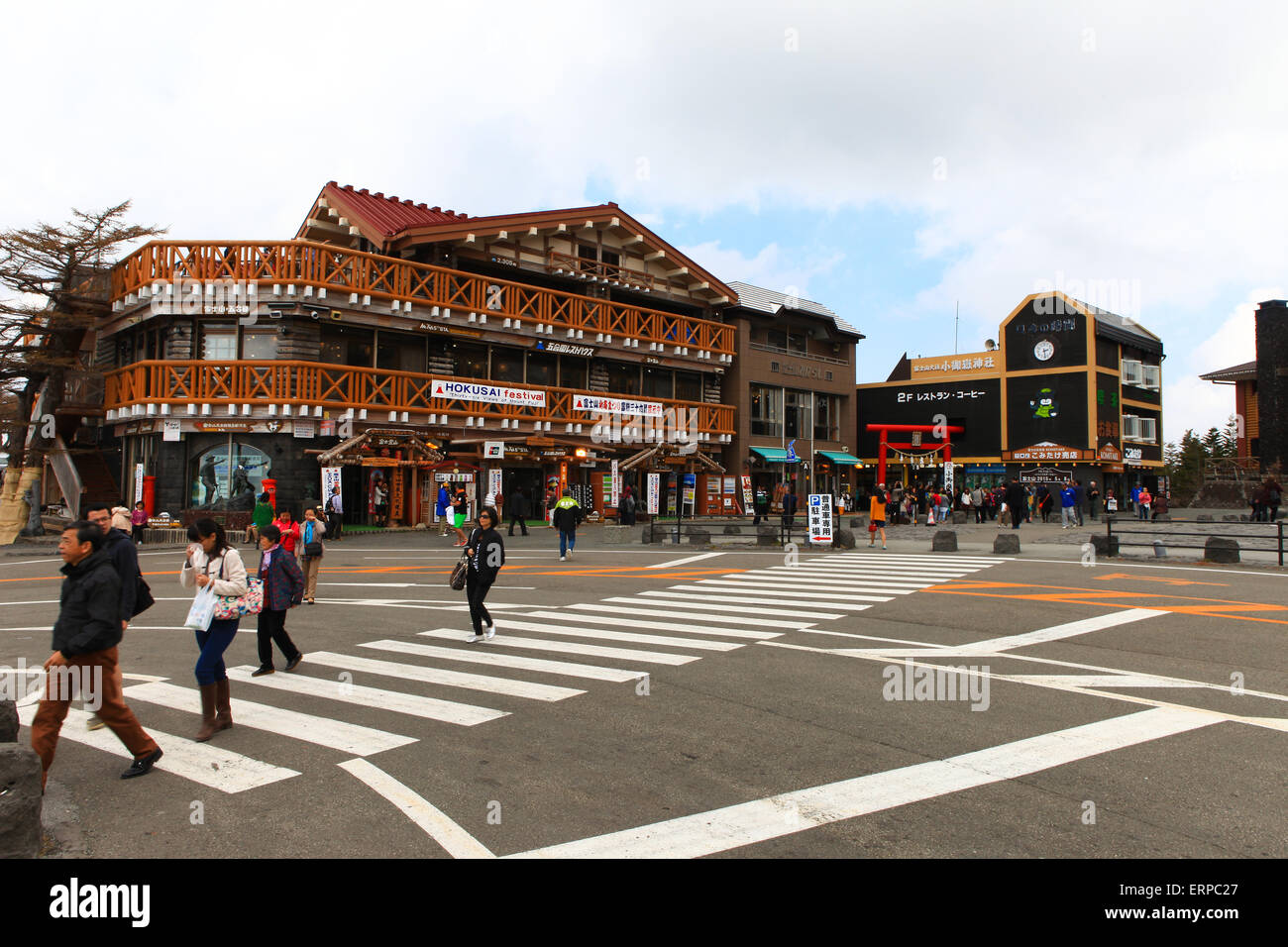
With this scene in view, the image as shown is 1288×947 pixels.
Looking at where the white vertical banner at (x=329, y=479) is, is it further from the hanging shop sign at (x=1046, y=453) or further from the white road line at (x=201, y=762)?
the hanging shop sign at (x=1046, y=453)

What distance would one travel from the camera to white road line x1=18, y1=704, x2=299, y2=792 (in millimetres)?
5141

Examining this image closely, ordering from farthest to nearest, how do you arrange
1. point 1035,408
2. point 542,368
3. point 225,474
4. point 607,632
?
point 1035,408
point 542,368
point 225,474
point 607,632

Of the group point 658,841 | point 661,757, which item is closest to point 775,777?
point 661,757

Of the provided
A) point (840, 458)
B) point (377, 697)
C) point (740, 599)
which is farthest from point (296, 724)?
point (840, 458)

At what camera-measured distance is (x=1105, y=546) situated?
18.9 meters

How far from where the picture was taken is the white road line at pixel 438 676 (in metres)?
7.20

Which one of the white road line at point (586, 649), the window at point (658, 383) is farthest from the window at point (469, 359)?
the white road line at point (586, 649)

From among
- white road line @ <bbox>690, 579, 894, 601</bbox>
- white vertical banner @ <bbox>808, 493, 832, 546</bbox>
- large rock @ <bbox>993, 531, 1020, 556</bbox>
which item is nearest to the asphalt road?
white road line @ <bbox>690, 579, 894, 601</bbox>

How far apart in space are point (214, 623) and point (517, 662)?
322cm

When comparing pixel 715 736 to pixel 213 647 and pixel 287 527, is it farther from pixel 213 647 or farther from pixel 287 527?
pixel 287 527

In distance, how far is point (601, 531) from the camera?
1120 inches

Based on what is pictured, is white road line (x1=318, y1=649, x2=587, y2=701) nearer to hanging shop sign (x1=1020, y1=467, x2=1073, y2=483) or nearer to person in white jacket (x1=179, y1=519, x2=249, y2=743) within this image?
person in white jacket (x1=179, y1=519, x2=249, y2=743)
